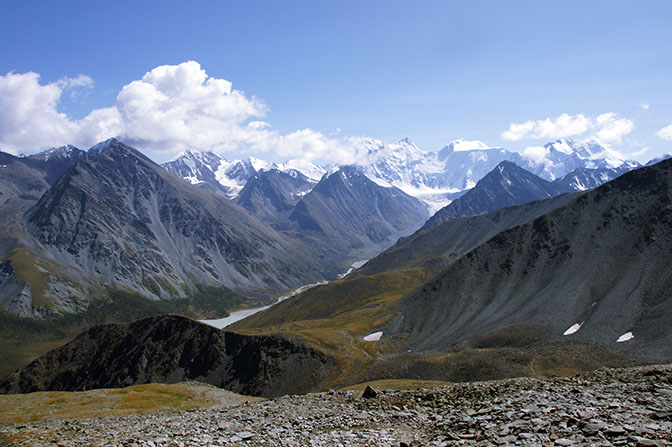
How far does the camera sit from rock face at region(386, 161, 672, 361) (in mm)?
115625

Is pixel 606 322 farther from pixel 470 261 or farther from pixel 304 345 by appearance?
pixel 304 345

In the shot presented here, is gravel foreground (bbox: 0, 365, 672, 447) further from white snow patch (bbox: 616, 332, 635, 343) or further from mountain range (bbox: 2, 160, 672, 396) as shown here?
white snow patch (bbox: 616, 332, 635, 343)

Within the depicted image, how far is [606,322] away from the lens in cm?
11525

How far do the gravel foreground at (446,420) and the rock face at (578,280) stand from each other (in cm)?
7744

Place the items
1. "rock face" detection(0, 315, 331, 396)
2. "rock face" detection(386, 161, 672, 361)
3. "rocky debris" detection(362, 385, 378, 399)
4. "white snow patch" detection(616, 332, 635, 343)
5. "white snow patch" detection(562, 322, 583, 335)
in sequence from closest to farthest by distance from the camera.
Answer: "rocky debris" detection(362, 385, 378, 399) < "white snow patch" detection(616, 332, 635, 343) < "rock face" detection(386, 161, 672, 361) < "white snow patch" detection(562, 322, 583, 335) < "rock face" detection(0, 315, 331, 396)

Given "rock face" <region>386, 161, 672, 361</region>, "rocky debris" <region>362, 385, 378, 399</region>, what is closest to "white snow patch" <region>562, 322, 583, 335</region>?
"rock face" <region>386, 161, 672, 361</region>

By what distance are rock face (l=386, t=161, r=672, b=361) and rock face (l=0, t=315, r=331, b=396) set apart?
3952cm

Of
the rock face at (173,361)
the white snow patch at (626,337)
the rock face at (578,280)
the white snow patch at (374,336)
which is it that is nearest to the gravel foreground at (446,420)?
the rock face at (578,280)

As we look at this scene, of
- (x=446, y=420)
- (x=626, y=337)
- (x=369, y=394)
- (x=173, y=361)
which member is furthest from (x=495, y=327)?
(x=446, y=420)

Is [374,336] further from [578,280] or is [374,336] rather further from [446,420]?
[446,420]

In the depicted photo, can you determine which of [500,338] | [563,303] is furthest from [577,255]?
[500,338]

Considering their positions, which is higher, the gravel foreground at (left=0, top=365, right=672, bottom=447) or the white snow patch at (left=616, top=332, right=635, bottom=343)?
the gravel foreground at (left=0, top=365, right=672, bottom=447)

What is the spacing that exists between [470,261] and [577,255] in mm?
39326

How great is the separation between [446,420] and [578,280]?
13548 cm
